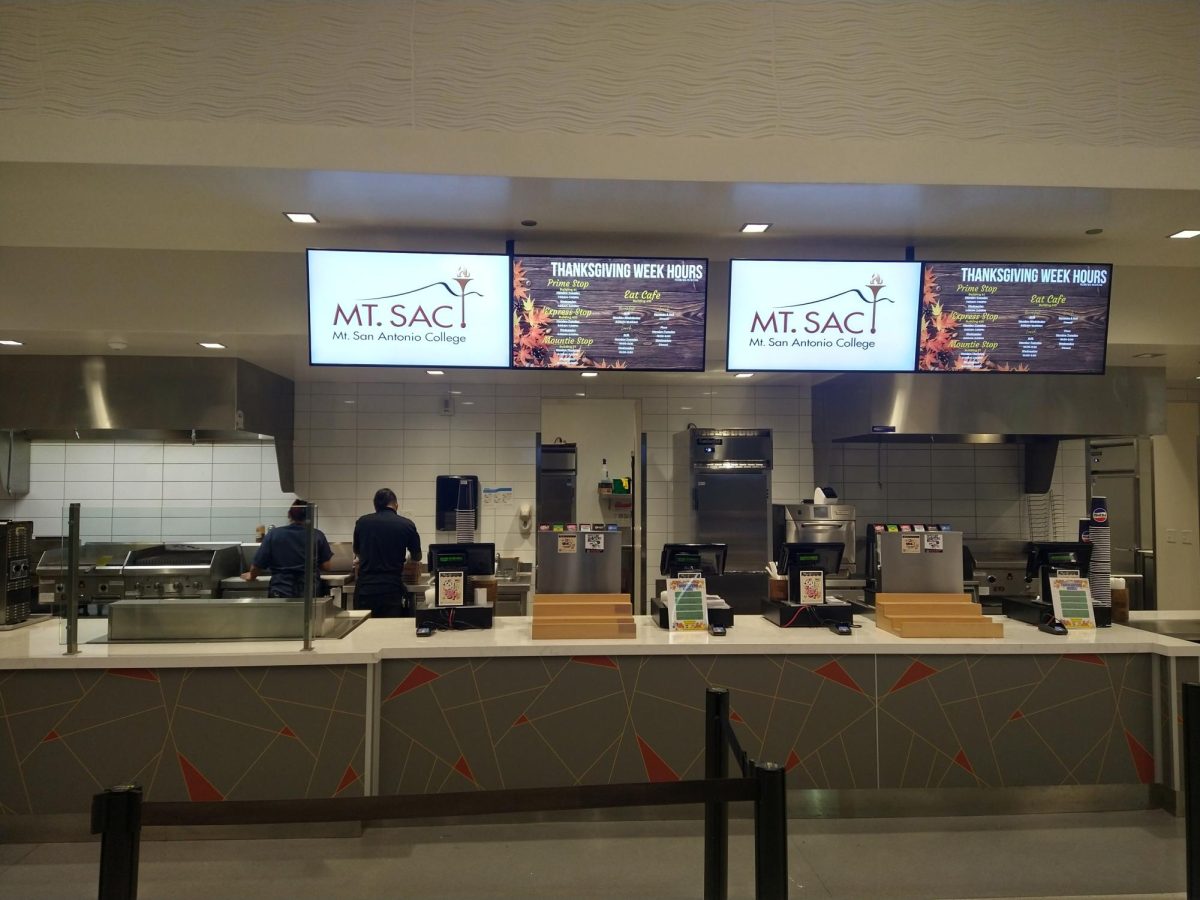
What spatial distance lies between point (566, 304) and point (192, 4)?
5.76ft

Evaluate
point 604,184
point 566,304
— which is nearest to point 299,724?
point 566,304

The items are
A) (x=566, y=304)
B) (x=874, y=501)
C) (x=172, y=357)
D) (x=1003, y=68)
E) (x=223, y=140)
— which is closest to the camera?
(x=223, y=140)

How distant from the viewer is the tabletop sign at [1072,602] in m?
3.79

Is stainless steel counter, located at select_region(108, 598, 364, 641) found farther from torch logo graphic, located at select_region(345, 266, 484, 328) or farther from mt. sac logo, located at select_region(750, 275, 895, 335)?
mt. sac logo, located at select_region(750, 275, 895, 335)

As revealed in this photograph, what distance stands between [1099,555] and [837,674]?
1662mm

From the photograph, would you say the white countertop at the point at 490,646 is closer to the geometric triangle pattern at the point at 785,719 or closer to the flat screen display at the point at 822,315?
the geometric triangle pattern at the point at 785,719

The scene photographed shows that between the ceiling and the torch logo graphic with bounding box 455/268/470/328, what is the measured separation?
0.25 meters

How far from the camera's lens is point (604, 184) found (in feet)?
10.0

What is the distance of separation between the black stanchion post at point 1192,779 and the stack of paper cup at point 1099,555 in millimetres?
1871

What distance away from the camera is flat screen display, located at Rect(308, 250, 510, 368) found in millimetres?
3447

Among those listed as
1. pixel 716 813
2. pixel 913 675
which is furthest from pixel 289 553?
pixel 913 675

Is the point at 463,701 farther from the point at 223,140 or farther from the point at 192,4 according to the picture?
the point at 192,4

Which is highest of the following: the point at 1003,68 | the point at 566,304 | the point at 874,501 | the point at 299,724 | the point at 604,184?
the point at 1003,68

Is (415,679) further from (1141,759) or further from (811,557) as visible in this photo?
(1141,759)
